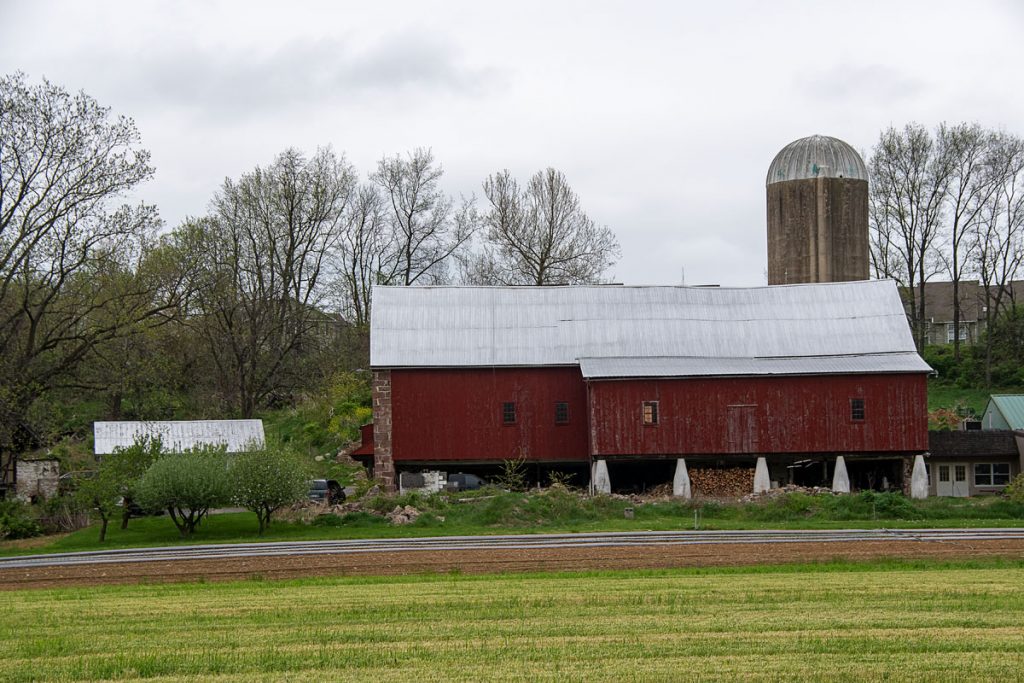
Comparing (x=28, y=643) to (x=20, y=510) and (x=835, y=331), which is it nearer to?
(x=20, y=510)

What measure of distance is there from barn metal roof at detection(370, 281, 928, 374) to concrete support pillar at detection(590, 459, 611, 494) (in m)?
4.64

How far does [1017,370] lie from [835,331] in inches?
956

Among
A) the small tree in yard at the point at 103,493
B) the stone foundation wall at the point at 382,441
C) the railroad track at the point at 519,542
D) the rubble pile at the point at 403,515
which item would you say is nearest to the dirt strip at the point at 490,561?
the railroad track at the point at 519,542

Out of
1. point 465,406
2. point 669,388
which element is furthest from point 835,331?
point 465,406

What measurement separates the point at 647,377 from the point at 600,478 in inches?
160

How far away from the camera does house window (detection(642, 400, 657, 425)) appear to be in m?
44.5

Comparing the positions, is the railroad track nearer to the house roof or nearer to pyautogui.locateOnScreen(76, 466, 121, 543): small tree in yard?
pyautogui.locateOnScreen(76, 466, 121, 543): small tree in yard

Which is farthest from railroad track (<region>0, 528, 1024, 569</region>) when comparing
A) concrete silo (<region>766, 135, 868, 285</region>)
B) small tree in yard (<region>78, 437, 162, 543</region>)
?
concrete silo (<region>766, 135, 868, 285</region>)

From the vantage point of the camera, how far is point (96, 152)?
42.7m

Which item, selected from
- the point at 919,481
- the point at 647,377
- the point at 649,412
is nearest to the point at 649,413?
the point at 649,412

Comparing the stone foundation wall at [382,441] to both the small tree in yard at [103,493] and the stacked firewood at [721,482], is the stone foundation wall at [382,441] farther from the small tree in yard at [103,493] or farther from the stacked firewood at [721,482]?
the stacked firewood at [721,482]

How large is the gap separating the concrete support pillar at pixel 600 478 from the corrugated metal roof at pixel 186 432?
44.8 ft

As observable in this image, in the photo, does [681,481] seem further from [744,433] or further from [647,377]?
[647,377]

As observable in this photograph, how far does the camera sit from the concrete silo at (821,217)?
63.8 metres
